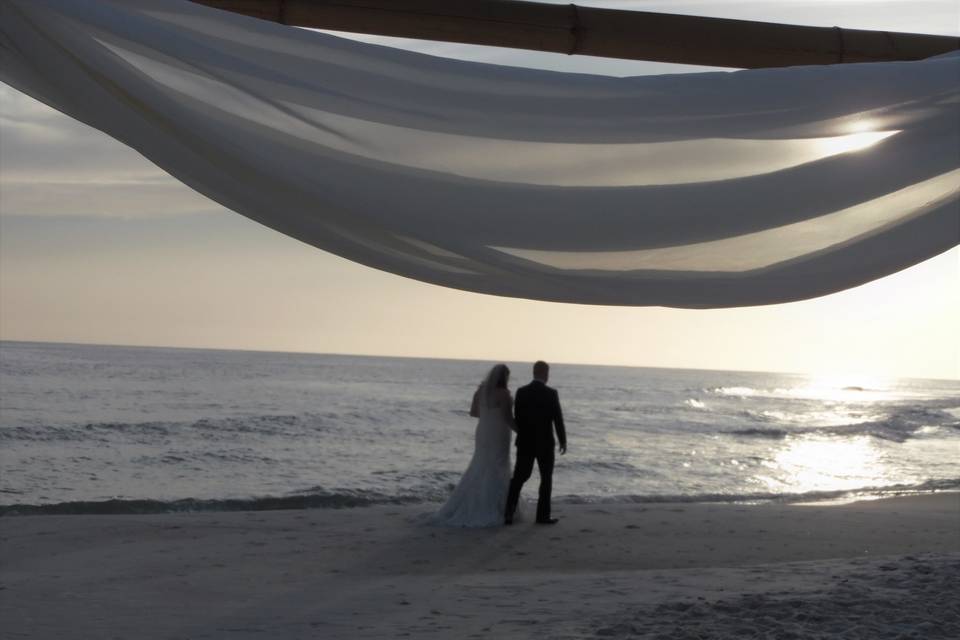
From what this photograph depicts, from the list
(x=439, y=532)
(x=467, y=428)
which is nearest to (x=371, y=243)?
(x=439, y=532)

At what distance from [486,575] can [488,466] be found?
270 cm

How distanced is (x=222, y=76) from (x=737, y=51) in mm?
1239

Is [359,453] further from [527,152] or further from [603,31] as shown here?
[527,152]

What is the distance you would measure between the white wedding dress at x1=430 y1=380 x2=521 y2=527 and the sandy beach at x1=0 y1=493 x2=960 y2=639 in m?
0.28

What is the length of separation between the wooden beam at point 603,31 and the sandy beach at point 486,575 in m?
2.98

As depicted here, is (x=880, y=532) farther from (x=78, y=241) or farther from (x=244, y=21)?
(x=78, y=241)

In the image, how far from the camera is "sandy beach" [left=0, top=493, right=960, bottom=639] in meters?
5.38

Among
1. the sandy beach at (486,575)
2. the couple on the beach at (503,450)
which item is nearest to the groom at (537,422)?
the couple on the beach at (503,450)

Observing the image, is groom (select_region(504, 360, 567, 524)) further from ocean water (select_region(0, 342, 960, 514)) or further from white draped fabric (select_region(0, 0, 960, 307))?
white draped fabric (select_region(0, 0, 960, 307))

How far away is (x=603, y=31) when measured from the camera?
239cm

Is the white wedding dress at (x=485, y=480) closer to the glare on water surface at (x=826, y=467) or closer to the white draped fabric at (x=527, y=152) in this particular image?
the glare on water surface at (x=826, y=467)

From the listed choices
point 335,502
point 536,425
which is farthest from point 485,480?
point 335,502

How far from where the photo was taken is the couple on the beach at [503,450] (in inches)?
403

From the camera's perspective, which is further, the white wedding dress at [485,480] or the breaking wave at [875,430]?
the breaking wave at [875,430]
